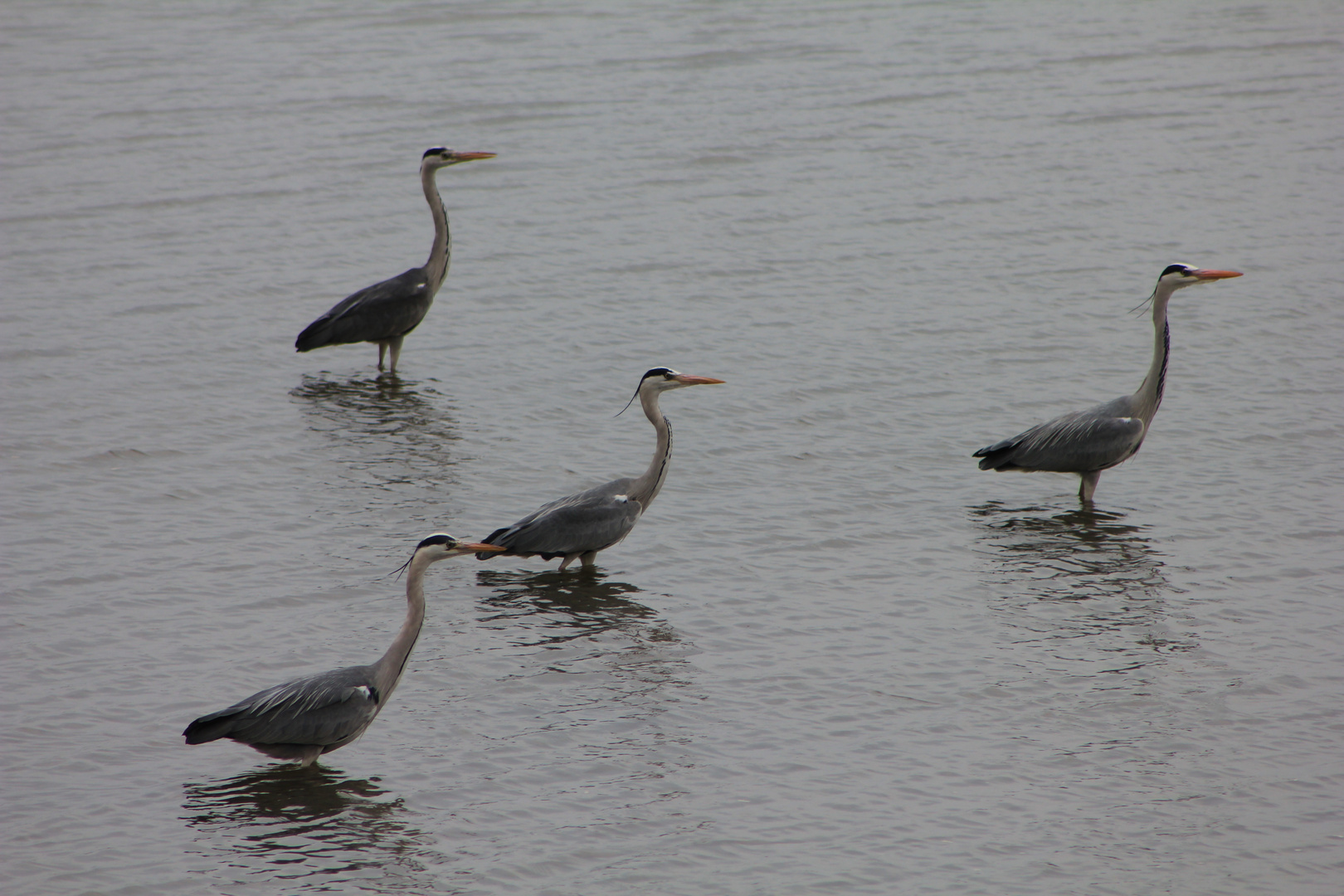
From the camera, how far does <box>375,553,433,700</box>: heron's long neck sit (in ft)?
26.1

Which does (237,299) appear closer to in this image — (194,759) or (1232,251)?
(194,759)

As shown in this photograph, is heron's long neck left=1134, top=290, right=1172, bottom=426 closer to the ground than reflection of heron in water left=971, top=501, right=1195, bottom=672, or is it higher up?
higher up

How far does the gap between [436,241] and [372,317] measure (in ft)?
3.91

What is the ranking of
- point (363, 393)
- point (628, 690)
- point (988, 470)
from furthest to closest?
point (363, 393)
point (988, 470)
point (628, 690)

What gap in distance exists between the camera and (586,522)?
10219 mm

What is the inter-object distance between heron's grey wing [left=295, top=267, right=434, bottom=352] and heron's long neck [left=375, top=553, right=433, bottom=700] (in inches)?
254

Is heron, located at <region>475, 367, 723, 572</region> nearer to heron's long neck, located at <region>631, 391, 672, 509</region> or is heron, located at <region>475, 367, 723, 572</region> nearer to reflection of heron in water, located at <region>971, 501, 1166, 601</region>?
heron's long neck, located at <region>631, 391, 672, 509</region>

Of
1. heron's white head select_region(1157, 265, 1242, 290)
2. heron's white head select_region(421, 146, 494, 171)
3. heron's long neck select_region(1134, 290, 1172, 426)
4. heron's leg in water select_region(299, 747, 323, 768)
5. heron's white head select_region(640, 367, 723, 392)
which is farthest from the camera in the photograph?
heron's white head select_region(421, 146, 494, 171)

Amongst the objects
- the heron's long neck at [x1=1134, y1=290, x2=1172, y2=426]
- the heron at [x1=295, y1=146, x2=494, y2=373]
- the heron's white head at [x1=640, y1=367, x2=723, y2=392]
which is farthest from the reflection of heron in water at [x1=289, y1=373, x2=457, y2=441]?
the heron's long neck at [x1=1134, y1=290, x2=1172, y2=426]

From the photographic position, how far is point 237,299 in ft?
53.6

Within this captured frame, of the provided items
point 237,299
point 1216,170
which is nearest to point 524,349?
point 237,299

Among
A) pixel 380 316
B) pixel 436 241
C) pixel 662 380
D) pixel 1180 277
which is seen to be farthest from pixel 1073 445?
pixel 436 241

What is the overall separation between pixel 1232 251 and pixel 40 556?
12.7m

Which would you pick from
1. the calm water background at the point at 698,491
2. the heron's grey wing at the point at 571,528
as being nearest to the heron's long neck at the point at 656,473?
the heron's grey wing at the point at 571,528
